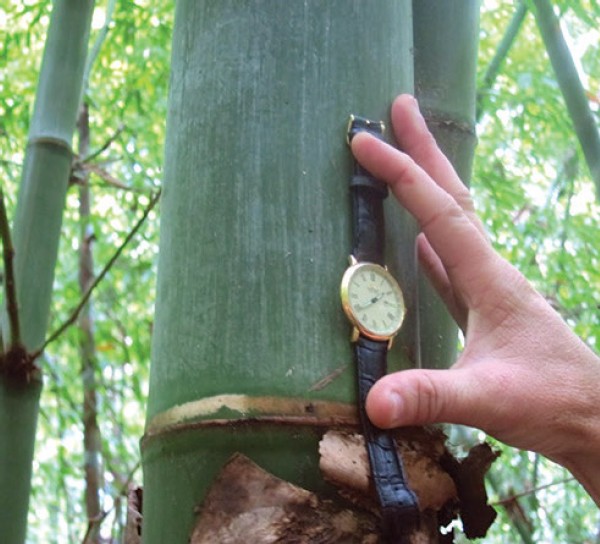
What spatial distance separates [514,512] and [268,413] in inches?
60.7

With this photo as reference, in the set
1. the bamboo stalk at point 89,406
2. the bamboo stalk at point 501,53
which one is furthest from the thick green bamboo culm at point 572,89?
the bamboo stalk at point 89,406

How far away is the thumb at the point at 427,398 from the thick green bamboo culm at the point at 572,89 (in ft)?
3.23

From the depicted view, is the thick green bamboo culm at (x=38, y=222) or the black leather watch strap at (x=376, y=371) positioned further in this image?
the thick green bamboo culm at (x=38, y=222)

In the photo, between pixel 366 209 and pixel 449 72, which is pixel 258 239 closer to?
pixel 366 209

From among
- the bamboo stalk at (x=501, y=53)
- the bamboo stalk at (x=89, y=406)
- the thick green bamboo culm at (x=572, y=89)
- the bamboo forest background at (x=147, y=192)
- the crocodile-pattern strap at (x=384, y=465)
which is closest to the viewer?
the crocodile-pattern strap at (x=384, y=465)

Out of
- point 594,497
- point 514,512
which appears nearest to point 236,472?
point 594,497

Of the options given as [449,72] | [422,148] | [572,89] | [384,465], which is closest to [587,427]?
[384,465]

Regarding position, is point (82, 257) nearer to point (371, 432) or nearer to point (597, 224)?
point (597, 224)

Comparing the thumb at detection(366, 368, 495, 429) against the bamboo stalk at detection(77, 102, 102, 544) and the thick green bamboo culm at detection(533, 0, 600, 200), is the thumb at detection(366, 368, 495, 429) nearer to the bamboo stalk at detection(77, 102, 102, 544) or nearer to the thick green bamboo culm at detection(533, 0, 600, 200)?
the thick green bamboo culm at detection(533, 0, 600, 200)

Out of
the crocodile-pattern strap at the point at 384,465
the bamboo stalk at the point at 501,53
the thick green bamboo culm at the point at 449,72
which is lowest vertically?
the crocodile-pattern strap at the point at 384,465

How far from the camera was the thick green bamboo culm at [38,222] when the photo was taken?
1305 millimetres

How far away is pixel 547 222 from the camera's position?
3205 mm

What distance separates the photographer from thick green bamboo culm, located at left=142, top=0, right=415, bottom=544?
0.80 m

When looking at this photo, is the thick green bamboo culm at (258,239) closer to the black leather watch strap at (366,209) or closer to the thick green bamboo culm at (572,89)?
the black leather watch strap at (366,209)
